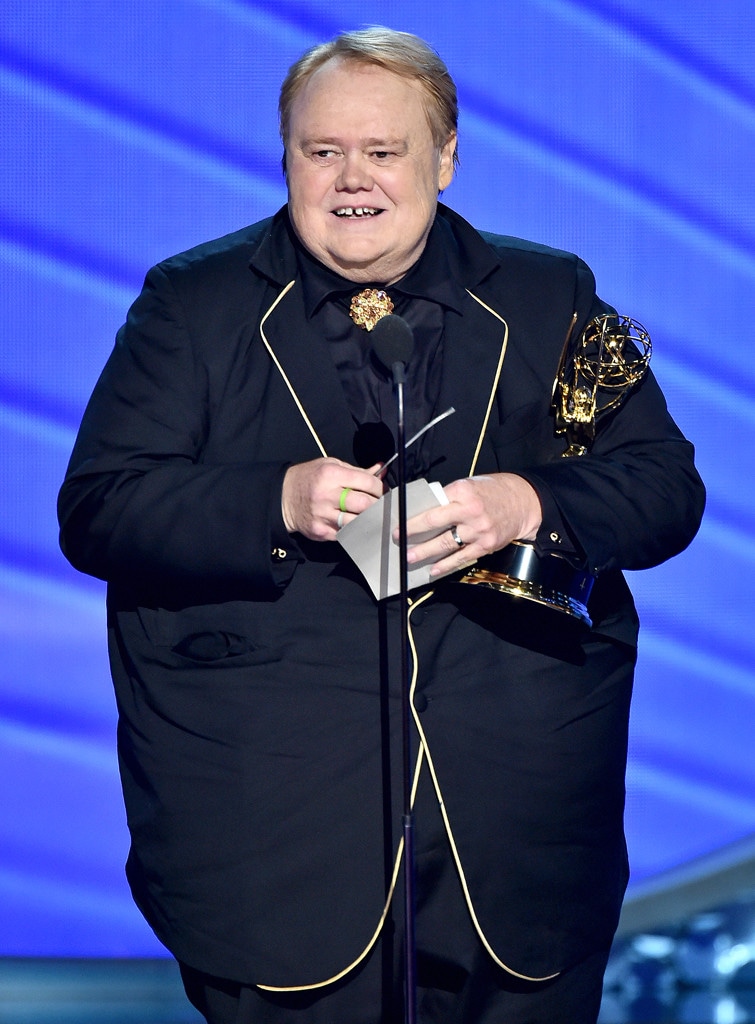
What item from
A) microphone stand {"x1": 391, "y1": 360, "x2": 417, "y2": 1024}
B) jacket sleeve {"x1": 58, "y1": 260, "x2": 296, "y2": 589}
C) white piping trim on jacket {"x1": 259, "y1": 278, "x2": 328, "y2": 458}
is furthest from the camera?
white piping trim on jacket {"x1": 259, "y1": 278, "x2": 328, "y2": 458}

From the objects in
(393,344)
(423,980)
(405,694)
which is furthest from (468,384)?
(423,980)

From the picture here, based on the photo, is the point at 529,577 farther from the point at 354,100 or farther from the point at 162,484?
the point at 354,100

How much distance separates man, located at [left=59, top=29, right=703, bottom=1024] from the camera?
1.74 metres

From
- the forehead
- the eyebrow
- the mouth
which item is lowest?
the mouth

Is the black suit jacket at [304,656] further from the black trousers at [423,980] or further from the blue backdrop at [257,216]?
the blue backdrop at [257,216]

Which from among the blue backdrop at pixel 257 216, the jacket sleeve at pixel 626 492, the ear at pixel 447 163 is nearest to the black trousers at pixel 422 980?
the jacket sleeve at pixel 626 492

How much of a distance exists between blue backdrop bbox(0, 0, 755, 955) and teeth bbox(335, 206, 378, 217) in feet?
2.58

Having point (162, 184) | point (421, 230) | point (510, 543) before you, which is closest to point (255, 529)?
point (510, 543)

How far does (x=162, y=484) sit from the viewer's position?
1.72 m

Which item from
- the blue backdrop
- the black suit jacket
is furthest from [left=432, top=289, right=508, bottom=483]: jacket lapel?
the blue backdrop

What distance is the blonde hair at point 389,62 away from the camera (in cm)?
181

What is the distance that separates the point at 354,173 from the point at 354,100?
0.09m

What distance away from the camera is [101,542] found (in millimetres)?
1728

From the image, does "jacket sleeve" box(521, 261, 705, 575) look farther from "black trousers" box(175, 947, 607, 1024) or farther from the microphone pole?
"black trousers" box(175, 947, 607, 1024)
